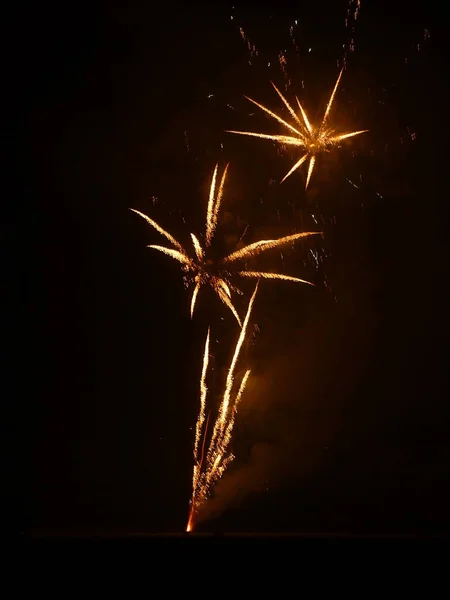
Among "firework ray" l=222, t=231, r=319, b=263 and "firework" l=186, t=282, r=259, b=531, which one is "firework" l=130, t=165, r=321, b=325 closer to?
"firework ray" l=222, t=231, r=319, b=263

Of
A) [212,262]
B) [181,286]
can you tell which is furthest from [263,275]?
[181,286]

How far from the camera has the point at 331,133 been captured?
2.74m

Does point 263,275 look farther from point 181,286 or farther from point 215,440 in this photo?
point 215,440

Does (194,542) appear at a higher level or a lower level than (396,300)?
lower

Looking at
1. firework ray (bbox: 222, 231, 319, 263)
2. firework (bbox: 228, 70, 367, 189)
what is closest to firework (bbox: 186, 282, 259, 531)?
firework ray (bbox: 222, 231, 319, 263)

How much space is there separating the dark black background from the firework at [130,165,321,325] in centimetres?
10

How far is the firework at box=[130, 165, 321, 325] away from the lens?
2.58 m

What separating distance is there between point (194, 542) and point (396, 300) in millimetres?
1513

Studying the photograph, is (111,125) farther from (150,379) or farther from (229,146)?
(150,379)

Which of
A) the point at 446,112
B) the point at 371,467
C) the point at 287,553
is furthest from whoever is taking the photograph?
the point at 446,112

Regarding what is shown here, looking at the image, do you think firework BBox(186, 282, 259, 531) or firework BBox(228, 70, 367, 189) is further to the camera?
firework BBox(228, 70, 367, 189)

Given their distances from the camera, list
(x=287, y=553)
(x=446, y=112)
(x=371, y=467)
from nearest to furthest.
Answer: (x=287, y=553) → (x=371, y=467) → (x=446, y=112)

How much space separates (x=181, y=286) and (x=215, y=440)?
705 millimetres

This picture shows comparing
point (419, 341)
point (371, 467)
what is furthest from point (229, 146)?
point (371, 467)
